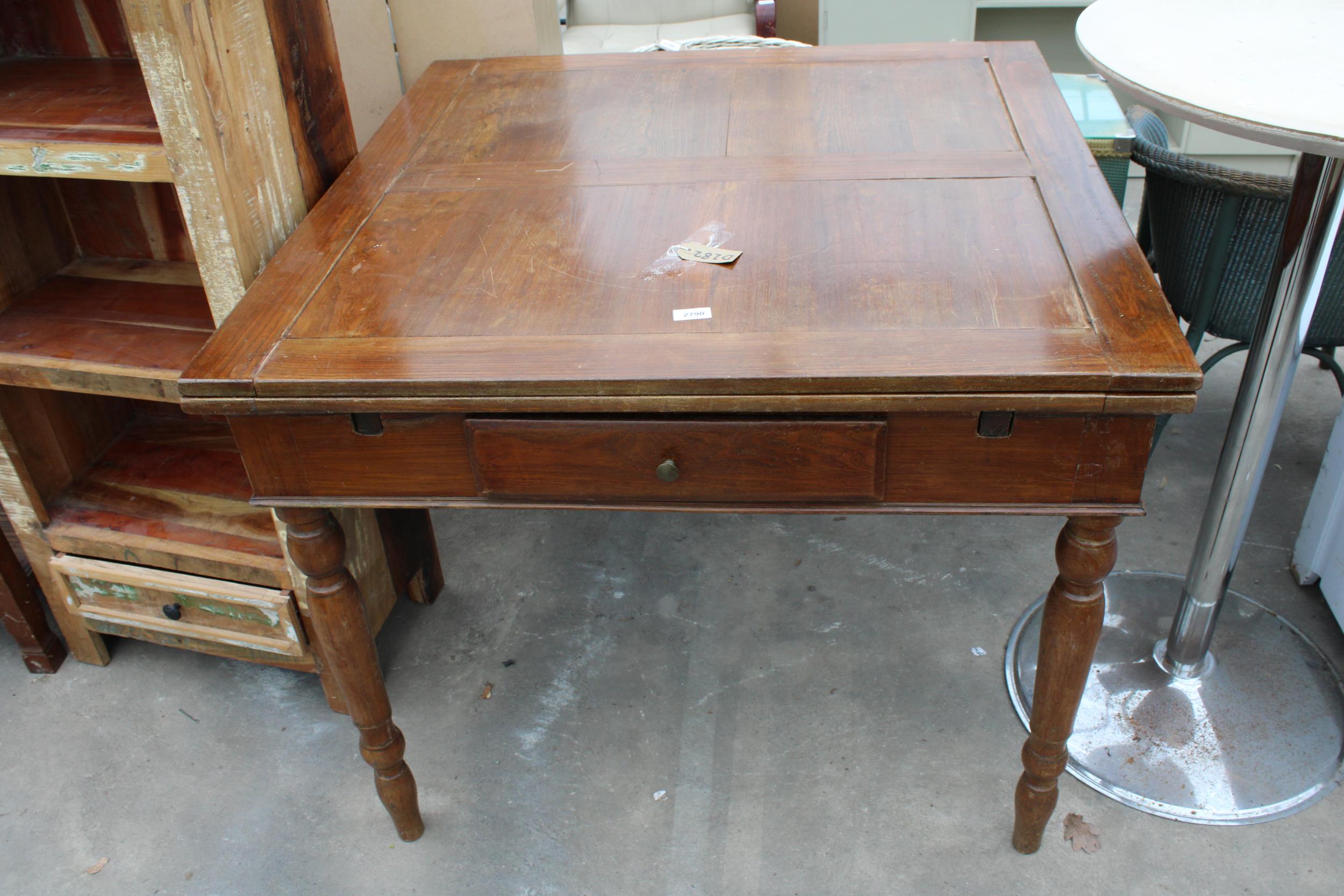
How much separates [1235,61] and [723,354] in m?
0.81

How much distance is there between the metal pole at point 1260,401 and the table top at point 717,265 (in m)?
0.29

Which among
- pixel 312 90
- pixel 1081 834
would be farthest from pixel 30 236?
pixel 1081 834

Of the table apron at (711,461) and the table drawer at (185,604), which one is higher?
the table apron at (711,461)

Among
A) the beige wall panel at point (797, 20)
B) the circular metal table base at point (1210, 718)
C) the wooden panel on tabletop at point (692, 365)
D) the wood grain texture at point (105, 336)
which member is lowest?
the circular metal table base at point (1210, 718)

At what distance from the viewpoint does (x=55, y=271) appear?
1994mm

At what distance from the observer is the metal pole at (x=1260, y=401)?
1.47 m

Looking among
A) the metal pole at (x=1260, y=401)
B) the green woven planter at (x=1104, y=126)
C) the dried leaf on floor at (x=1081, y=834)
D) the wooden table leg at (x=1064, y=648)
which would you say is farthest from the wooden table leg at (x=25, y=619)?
the green woven planter at (x=1104, y=126)

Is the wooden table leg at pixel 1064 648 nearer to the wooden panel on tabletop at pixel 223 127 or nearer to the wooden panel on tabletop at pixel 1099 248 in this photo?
the wooden panel on tabletop at pixel 1099 248

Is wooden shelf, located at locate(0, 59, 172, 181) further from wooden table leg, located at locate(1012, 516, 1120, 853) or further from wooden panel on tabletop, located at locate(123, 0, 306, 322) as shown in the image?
wooden table leg, located at locate(1012, 516, 1120, 853)

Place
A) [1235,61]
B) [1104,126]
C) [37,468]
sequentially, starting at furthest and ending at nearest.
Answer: [1104,126], [37,468], [1235,61]

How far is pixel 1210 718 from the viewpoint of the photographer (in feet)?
6.25

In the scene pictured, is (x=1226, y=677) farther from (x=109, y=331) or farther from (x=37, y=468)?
(x=37, y=468)

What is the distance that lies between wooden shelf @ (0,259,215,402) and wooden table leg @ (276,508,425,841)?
0.38m

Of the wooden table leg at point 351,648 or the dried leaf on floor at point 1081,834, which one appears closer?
the wooden table leg at point 351,648
